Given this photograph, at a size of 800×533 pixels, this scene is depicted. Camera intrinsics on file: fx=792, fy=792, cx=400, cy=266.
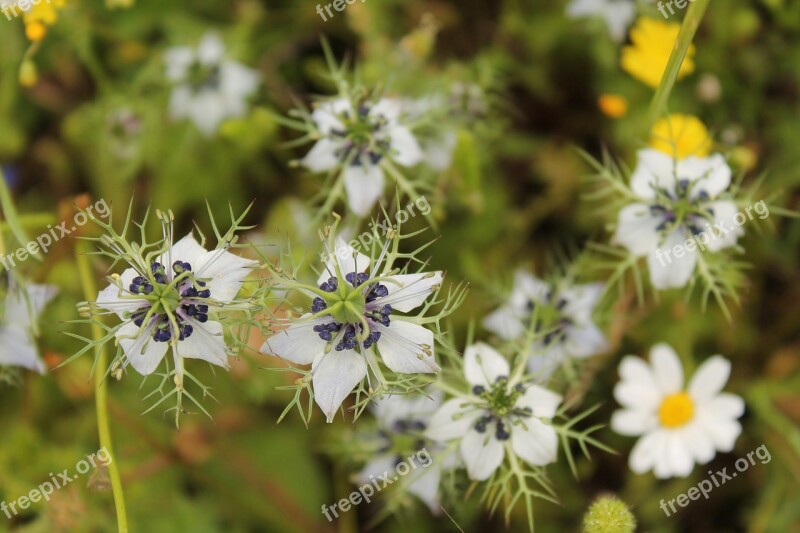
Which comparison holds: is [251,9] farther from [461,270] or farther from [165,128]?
[461,270]

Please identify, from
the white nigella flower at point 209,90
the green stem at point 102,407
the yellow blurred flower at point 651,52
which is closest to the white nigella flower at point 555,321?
the yellow blurred flower at point 651,52

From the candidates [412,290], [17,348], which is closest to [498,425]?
[412,290]

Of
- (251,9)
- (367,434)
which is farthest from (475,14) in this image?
(367,434)

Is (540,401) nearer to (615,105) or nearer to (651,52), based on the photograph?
(615,105)

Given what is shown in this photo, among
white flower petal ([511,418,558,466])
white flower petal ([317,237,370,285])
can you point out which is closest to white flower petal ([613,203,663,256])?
white flower petal ([511,418,558,466])

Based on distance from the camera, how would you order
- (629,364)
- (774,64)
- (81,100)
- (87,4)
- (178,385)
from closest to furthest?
(178,385) → (629,364) → (774,64) → (87,4) → (81,100)

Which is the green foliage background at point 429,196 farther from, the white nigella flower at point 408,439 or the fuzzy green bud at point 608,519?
the fuzzy green bud at point 608,519
